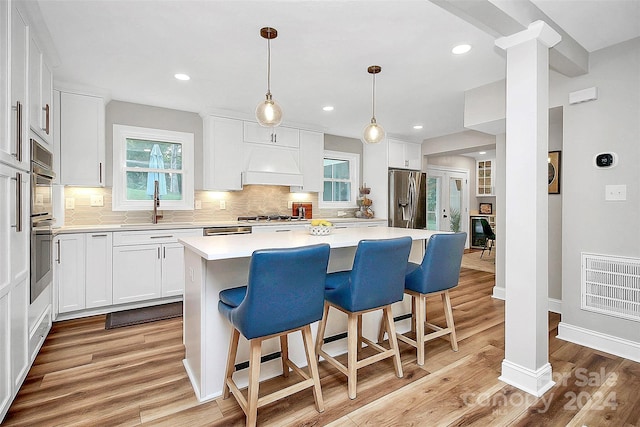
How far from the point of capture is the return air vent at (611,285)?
8.16ft

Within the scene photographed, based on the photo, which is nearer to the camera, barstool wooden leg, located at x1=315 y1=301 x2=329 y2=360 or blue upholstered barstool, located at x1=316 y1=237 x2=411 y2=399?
blue upholstered barstool, located at x1=316 y1=237 x2=411 y2=399

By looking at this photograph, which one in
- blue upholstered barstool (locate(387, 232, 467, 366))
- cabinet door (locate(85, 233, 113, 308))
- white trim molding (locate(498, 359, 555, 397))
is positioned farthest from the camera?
cabinet door (locate(85, 233, 113, 308))

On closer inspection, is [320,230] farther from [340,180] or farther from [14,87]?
[340,180]

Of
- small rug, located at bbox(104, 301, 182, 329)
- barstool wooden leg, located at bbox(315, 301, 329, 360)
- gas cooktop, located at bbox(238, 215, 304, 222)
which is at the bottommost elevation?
small rug, located at bbox(104, 301, 182, 329)

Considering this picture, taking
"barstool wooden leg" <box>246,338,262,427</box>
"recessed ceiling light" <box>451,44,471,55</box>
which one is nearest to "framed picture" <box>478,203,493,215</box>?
"recessed ceiling light" <box>451,44,471,55</box>

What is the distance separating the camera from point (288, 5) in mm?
2092

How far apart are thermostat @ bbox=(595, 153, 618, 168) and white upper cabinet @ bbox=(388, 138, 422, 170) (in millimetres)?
3316

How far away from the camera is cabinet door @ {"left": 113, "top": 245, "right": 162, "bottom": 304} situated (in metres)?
3.45

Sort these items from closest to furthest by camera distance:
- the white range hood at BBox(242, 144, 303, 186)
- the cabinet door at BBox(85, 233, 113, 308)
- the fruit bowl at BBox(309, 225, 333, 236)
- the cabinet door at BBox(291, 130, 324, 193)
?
the fruit bowl at BBox(309, 225, 333, 236) → the cabinet door at BBox(85, 233, 113, 308) → the white range hood at BBox(242, 144, 303, 186) → the cabinet door at BBox(291, 130, 324, 193)

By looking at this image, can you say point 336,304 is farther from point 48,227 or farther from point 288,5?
point 48,227

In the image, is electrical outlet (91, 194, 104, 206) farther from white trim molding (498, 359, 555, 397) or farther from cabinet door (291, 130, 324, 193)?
white trim molding (498, 359, 555, 397)

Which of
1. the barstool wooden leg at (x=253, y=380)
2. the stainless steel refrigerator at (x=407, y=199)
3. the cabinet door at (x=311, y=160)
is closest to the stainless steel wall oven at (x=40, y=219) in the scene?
the barstool wooden leg at (x=253, y=380)

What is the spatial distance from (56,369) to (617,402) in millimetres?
3657

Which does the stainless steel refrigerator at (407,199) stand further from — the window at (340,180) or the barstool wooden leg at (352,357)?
the barstool wooden leg at (352,357)
